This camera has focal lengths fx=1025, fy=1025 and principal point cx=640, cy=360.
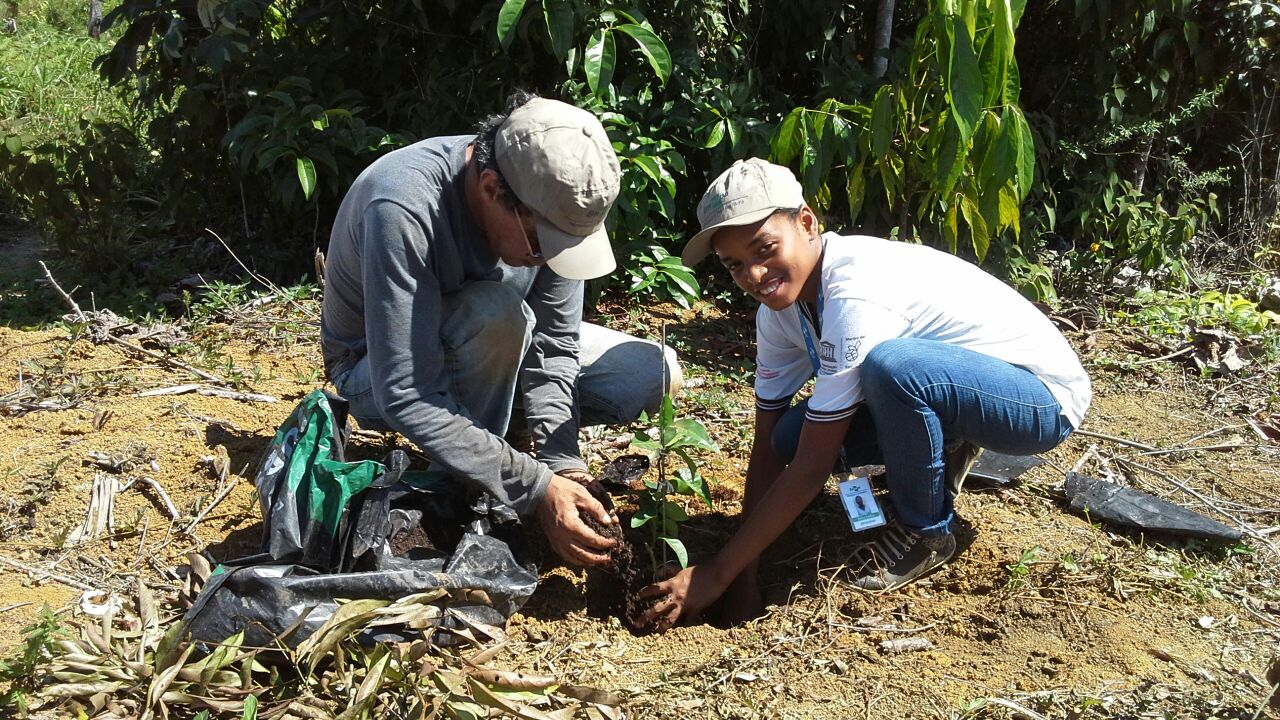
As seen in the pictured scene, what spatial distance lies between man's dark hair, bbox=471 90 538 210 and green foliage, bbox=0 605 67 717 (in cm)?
118

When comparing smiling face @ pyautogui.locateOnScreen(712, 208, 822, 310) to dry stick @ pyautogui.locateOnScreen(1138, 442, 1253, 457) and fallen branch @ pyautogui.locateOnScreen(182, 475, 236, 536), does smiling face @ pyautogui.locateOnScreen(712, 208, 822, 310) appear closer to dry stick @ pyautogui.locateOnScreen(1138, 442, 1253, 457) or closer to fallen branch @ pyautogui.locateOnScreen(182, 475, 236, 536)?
fallen branch @ pyautogui.locateOnScreen(182, 475, 236, 536)

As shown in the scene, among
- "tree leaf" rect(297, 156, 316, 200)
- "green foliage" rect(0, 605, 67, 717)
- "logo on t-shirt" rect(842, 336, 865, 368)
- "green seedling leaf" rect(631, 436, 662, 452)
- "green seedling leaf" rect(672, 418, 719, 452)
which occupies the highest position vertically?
"logo on t-shirt" rect(842, 336, 865, 368)

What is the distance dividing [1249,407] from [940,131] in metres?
1.42

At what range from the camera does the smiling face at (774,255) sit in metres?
2.18

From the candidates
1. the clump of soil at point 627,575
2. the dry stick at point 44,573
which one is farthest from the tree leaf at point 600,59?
the dry stick at point 44,573

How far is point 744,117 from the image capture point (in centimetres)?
410

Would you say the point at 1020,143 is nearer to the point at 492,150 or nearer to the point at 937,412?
the point at 937,412

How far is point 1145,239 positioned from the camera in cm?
452

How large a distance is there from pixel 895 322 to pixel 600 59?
74.4 inches

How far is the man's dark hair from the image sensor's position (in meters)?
2.09

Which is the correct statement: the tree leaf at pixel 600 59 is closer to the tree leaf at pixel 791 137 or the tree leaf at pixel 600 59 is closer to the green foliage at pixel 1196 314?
the tree leaf at pixel 791 137

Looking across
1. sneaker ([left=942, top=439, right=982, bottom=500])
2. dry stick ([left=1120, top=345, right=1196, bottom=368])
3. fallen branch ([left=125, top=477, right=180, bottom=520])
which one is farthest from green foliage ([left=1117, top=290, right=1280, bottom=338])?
fallen branch ([left=125, top=477, right=180, bottom=520])

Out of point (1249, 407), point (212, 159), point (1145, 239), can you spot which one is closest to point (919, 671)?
point (1249, 407)

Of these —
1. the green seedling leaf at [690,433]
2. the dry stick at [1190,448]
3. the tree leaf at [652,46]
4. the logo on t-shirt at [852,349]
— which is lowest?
the dry stick at [1190,448]
